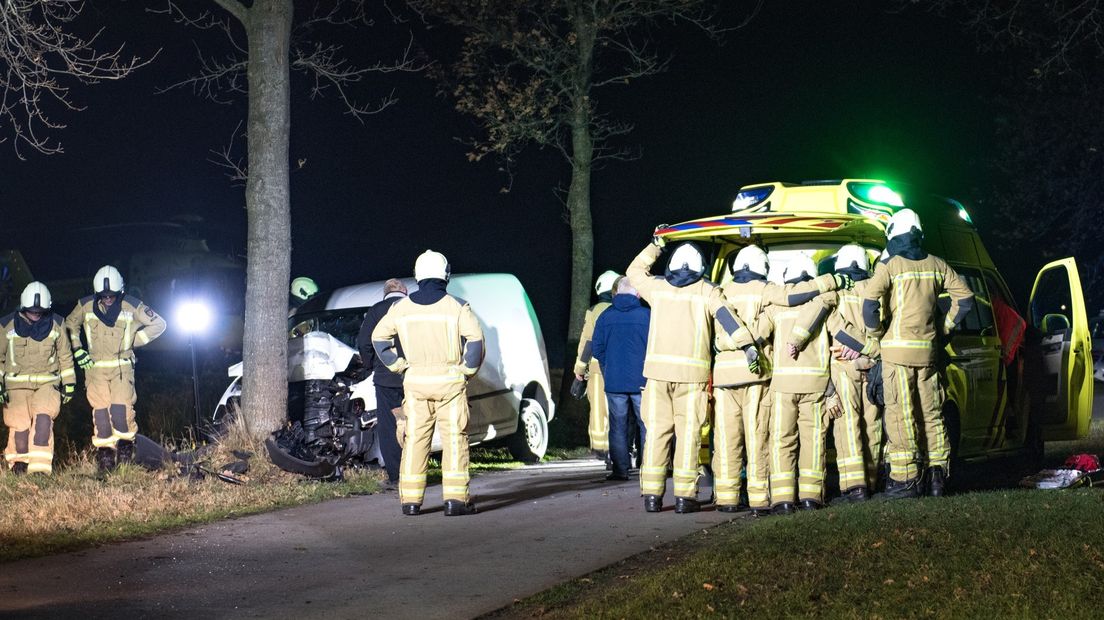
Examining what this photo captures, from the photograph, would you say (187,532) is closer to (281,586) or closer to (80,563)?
(80,563)

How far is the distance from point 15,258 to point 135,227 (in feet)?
10.5

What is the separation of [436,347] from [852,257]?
3.12 meters

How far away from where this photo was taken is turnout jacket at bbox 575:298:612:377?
12164 mm

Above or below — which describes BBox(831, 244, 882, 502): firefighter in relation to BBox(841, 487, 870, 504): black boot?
above

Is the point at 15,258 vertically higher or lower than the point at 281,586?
higher

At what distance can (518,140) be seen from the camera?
2081 cm

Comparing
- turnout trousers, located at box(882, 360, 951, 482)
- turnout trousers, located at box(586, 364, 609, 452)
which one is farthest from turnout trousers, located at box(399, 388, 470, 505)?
turnout trousers, located at box(586, 364, 609, 452)

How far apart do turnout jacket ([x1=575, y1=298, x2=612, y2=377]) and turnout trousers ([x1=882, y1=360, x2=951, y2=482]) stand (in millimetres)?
3033

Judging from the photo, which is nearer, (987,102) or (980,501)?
(980,501)

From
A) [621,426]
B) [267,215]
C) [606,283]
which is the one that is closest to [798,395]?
[621,426]

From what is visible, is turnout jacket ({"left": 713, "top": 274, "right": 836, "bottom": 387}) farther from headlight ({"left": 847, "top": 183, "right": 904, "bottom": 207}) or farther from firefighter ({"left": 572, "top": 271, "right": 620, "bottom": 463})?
firefighter ({"left": 572, "top": 271, "right": 620, "bottom": 463})

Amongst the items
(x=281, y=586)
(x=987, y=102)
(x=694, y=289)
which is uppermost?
(x=987, y=102)

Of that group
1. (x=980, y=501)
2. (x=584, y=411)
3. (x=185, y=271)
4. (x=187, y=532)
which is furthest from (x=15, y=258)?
(x=980, y=501)

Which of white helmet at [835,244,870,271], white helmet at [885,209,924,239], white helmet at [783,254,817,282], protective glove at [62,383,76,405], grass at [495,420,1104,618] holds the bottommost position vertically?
grass at [495,420,1104,618]
